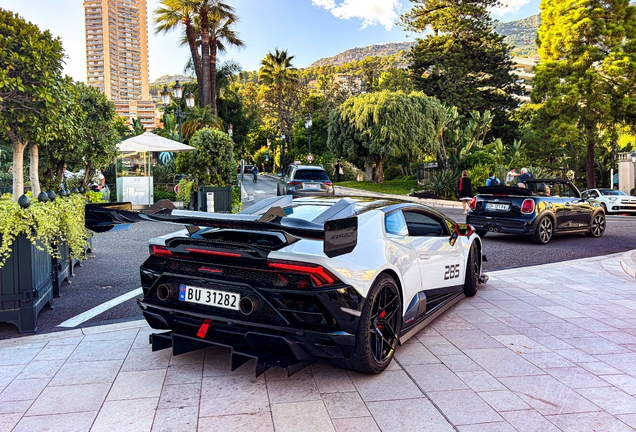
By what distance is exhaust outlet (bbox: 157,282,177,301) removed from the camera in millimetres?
3625

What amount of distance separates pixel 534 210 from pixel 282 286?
9.00 metres

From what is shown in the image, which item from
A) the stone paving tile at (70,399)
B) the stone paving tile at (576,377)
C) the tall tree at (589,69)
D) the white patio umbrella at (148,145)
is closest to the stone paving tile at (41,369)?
the stone paving tile at (70,399)

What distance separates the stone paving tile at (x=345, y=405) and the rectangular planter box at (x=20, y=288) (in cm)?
312

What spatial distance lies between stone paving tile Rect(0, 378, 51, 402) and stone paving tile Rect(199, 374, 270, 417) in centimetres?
115

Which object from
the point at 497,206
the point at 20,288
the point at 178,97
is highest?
the point at 178,97

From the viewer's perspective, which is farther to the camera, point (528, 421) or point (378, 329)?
point (378, 329)

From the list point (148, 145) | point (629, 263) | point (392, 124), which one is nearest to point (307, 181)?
point (148, 145)

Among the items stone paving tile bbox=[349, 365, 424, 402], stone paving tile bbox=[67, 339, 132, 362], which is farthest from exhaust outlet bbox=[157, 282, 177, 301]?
stone paving tile bbox=[349, 365, 424, 402]

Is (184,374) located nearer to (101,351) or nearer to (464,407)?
(101,351)

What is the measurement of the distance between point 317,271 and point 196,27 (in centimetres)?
3343

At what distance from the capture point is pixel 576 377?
3.66 metres

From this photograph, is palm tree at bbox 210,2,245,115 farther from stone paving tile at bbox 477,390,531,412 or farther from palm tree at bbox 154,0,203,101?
stone paving tile at bbox 477,390,531,412

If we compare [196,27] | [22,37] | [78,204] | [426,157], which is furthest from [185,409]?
[426,157]

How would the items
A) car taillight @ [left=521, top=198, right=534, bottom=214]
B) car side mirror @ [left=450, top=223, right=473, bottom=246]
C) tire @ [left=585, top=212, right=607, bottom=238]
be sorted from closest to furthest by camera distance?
car side mirror @ [left=450, top=223, right=473, bottom=246], car taillight @ [left=521, top=198, right=534, bottom=214], tire @ [left=585, top=212, right=607, bottom=238]
